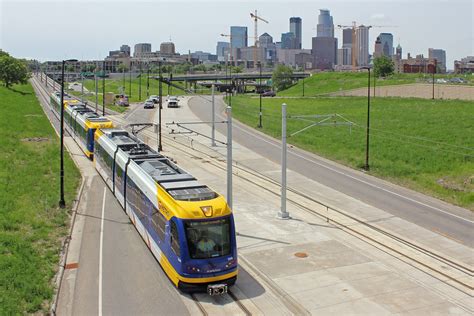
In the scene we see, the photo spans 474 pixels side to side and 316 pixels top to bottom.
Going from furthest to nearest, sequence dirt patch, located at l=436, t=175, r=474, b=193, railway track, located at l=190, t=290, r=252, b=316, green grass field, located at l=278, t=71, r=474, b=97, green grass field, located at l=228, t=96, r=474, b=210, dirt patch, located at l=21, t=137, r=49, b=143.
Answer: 1. green grass field, located at l=278, t=71, r=474, b=97
2. dirt patch, located at l=21, t=137, r=49, b=143
3. green grass field, located at l=228, t=96, r=474, b=210
4. dirt patch, located at l=436, t=175, r=474, b=193
5. railway track, located at l=190, t=290, r=252, b=316

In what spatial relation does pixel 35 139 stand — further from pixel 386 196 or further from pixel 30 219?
→ pixel 386 196

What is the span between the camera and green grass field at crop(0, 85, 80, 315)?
16375 mm

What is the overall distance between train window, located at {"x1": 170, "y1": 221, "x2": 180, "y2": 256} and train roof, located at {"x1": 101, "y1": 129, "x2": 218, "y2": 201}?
0.97 metres

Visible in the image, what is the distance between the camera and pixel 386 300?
55.0 feet

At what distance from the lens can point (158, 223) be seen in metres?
18.5

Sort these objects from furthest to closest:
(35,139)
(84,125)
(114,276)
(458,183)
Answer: (35,139) → (84,125) → (458,183) → (114,276)

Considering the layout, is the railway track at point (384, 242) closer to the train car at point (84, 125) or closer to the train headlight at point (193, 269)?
the train headlight at point (193, 269)

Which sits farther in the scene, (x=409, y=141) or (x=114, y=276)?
(x=409, y=141)

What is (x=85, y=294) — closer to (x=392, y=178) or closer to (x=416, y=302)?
(x=416, y=302)

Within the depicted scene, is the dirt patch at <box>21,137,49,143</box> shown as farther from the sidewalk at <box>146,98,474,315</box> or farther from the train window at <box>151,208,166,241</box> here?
the train window at <box>151,208,166,241</box>

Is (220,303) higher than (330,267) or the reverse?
the reverse

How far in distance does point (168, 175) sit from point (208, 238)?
497 cm

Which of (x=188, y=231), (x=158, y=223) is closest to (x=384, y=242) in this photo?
(x=158, y=223)

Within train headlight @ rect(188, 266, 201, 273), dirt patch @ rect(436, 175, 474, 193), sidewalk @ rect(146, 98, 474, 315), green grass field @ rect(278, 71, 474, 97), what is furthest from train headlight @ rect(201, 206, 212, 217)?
green grass field @ rect(278, 71, 474, 97)
